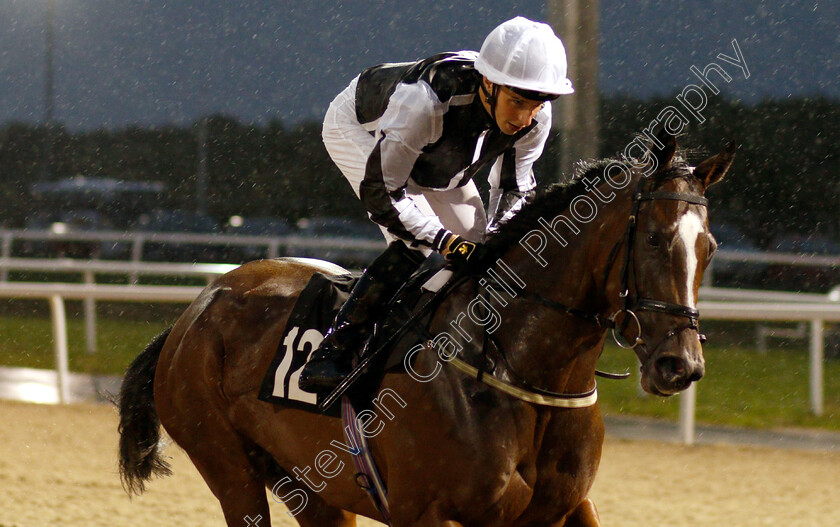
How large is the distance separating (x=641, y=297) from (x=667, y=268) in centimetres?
9

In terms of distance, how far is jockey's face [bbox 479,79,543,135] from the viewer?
248cm

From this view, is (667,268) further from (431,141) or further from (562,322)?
(431,141)

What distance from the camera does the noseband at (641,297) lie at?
2.08 meters

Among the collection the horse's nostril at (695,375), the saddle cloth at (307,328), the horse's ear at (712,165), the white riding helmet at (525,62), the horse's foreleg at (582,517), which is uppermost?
the white riding helmet at (525,62)

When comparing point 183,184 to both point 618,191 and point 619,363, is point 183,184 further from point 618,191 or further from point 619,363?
point 618,191

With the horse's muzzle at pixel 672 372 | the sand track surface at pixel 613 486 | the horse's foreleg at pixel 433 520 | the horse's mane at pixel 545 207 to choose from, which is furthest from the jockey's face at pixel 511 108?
the sand track surface at pixel 613 486

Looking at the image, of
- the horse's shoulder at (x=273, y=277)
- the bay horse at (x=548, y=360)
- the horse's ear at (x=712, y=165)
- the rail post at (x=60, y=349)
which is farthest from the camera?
the rail post at (x=60, y=349)

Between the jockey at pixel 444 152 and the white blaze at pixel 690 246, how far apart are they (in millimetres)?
530

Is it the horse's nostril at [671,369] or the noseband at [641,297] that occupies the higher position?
the noseband at [641,297]

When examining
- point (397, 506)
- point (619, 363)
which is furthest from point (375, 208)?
point (619, 363)

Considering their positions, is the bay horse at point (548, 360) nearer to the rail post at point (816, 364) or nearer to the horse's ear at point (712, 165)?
the horse's ear at point (712, 165)

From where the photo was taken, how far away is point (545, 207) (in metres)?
2.49

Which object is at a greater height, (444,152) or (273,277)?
(444,152)

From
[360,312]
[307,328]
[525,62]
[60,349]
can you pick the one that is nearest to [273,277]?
[307,328]
